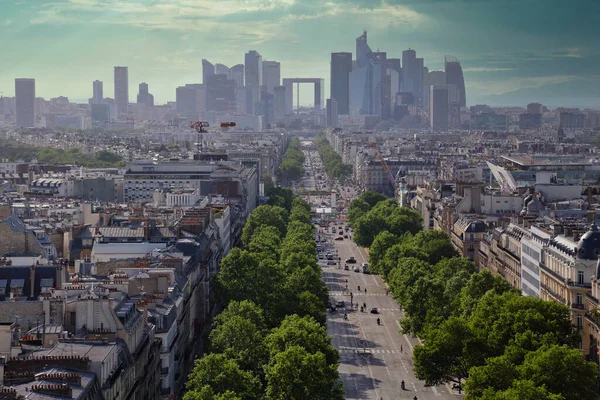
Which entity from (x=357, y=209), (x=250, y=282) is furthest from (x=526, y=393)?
(x=357, y=209)

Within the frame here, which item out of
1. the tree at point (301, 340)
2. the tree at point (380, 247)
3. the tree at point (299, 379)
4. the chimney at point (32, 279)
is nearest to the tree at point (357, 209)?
the tree at point (380, 247)

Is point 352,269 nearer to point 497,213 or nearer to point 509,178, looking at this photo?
point 497,213

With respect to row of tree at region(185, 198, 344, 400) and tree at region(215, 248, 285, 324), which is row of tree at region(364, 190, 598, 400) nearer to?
row of tree at region(185, 198, 344, 400)

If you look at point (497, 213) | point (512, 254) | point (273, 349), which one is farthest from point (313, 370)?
point (497, 213)

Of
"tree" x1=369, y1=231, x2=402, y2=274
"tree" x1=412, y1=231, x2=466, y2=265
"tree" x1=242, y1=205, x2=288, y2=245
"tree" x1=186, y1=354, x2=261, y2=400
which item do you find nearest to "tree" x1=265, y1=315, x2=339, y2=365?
"tree" x1=186, y1=354, x2=261, y2=400

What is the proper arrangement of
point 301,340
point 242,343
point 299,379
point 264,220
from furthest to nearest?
point 264,220 → point 301,340 → point 242,343 → point 299,379

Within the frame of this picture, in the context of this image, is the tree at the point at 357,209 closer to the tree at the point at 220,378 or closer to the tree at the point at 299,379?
the tree at the point at 299,379

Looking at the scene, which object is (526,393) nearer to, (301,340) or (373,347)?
(301,340)
